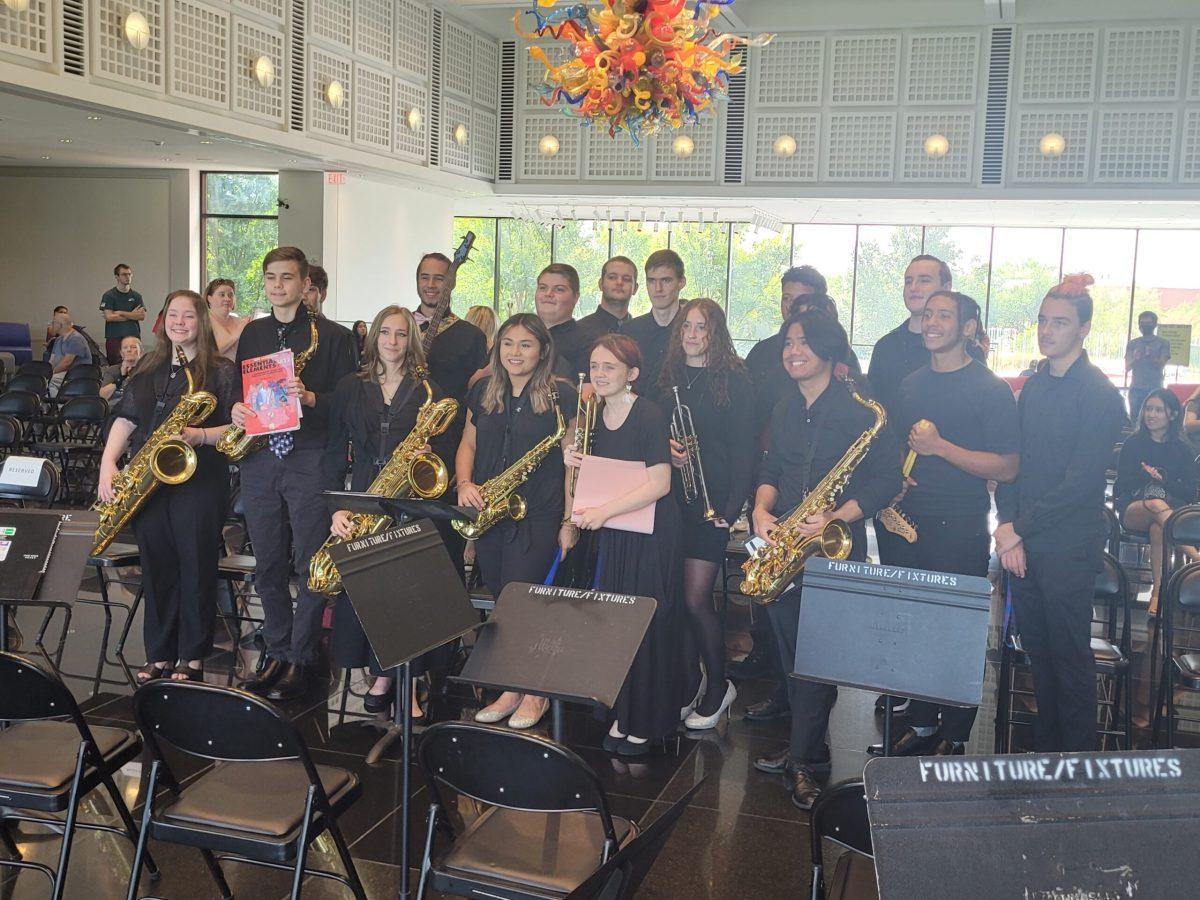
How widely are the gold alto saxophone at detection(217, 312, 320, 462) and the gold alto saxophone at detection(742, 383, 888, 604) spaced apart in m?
2.20

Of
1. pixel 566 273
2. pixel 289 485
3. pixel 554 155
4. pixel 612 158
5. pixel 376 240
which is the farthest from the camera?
pixel 554 155

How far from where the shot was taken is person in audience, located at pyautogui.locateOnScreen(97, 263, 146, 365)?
13227mm

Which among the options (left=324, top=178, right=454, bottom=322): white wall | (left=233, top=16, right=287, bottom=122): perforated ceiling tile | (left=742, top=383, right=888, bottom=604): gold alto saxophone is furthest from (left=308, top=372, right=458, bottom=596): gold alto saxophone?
(left=324, top=178, right=454, bottom=322): white wall

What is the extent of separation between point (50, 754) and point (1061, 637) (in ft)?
10.9

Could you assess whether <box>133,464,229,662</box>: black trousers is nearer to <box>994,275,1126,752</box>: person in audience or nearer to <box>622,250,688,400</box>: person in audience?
<box>622,250,688,400</box>: person in audience

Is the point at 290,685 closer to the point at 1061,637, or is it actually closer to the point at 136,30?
the point at 1061,637

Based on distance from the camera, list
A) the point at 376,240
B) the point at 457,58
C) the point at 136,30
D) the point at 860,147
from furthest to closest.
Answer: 1. the point at 376,240
2. the point at 457,58
3. the point at 860,147
4. the point at 136,30

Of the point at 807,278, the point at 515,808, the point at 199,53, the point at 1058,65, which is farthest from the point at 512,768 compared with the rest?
the point at 1058,65

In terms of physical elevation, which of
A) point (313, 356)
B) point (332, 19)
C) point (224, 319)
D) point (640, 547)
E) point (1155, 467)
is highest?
point (332, 19)

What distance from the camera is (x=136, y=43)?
7.89m

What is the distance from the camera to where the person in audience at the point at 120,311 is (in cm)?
1323

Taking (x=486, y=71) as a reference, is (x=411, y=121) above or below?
below

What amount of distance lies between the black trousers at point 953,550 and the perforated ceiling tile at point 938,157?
312 inches

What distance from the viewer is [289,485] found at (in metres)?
4.80
